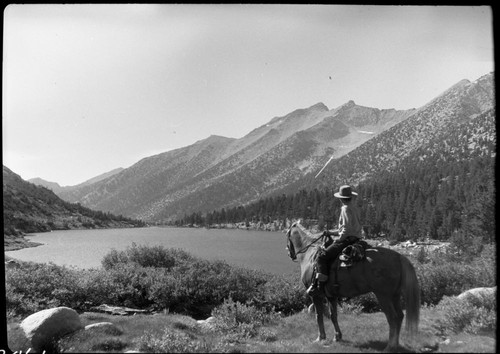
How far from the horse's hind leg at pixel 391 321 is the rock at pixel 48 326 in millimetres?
7941

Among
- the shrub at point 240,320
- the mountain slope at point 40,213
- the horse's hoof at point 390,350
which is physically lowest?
the mountain slope at point 40,213

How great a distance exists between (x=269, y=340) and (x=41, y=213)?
123191 millimetres

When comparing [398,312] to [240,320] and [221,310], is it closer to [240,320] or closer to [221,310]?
[240,320]

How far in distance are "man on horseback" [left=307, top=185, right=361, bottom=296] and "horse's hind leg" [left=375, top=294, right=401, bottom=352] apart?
4.41 ft

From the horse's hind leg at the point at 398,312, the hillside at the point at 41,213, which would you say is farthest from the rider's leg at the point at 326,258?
the hillside at the point at 41,213

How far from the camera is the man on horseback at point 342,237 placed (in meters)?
7.99

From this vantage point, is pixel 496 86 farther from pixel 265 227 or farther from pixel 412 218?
pixel 265 227

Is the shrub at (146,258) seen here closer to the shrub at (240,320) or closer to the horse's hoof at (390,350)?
the shrub at (240,320)

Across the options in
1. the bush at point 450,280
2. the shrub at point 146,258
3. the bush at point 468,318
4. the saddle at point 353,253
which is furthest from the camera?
the shrub at point 146,258

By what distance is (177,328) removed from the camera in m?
10.8

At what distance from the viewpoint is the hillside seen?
311ft

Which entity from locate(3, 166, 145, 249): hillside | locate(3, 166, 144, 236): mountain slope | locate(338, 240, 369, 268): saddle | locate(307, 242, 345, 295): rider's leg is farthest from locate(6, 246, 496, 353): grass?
locate(3, 166, 144, 236): mountain slope

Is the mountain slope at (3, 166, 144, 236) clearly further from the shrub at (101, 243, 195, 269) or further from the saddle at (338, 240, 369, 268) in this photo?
the saddle at (338, 240, 369, 268)

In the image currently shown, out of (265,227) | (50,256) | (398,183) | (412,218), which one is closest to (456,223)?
(412,218)
